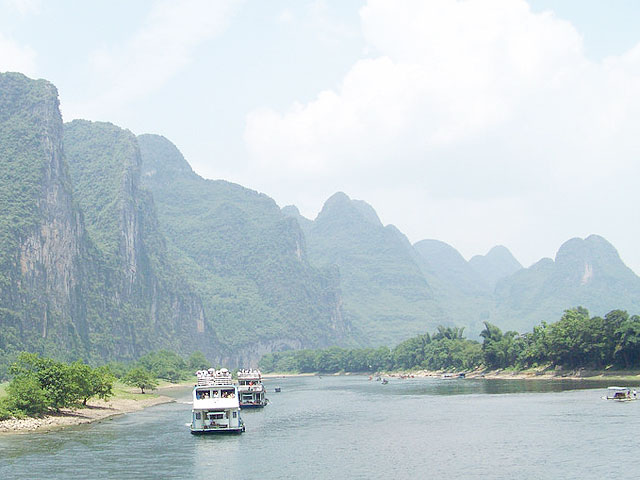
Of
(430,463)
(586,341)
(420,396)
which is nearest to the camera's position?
(430,463)

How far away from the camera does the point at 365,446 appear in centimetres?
5909

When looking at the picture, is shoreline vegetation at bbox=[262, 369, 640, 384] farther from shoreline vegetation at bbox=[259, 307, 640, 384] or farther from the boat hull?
the boat hull

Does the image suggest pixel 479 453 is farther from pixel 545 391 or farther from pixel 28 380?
pixel 545 391

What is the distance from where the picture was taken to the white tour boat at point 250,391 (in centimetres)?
10244

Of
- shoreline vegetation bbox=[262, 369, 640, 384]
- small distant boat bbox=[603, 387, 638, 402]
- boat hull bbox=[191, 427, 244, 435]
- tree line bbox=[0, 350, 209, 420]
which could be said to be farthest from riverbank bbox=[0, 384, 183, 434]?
shoreline vegetation bbox=[262, 369, 640, 384]

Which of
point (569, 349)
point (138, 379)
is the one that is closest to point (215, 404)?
point (138, 379)

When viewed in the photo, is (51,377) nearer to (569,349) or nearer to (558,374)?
(569,349)

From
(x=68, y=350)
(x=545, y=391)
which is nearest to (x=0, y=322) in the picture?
(x=68, y=350)

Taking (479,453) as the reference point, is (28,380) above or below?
above

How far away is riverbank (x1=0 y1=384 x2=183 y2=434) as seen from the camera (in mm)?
66125

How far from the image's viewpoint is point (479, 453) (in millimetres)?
53719

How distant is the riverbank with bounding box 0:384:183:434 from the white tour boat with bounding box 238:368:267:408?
1355cm

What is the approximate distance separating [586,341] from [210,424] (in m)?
81.7

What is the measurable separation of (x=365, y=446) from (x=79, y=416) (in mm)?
33945
